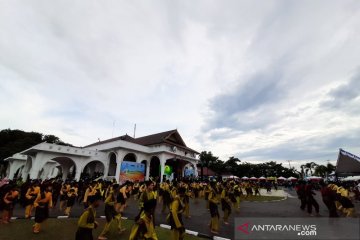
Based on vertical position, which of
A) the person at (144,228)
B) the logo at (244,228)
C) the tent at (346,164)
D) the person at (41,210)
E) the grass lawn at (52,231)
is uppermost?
the tent at (346,164)

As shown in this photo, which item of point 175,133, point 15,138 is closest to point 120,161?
point 175,133

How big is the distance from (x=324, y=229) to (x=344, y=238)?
1396 millimetres

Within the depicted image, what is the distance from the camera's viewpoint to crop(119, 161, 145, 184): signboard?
84.2 feet

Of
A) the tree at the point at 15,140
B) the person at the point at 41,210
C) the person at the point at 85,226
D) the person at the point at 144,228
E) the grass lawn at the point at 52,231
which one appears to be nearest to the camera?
the person at the point at 144,228

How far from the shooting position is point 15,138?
48.0 meters

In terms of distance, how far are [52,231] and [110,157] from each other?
23.1 meters

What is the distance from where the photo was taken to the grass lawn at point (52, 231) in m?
6.54

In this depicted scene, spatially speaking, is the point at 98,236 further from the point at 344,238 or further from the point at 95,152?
the point at 95,152

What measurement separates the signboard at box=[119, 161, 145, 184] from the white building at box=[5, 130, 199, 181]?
24.8 inches

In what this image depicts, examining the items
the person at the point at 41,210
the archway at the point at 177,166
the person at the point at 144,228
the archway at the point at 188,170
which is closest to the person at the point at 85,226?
the person at the point at 144,228

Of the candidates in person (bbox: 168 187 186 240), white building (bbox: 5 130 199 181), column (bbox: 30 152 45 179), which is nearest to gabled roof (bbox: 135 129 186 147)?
white building (bbox: 5 130 199 181)

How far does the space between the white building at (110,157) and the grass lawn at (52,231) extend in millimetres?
16330

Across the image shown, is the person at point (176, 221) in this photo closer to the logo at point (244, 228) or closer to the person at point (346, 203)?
the logo at point (244, 228)

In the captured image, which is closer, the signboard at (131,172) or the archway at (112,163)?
the signboard at (131,172)
